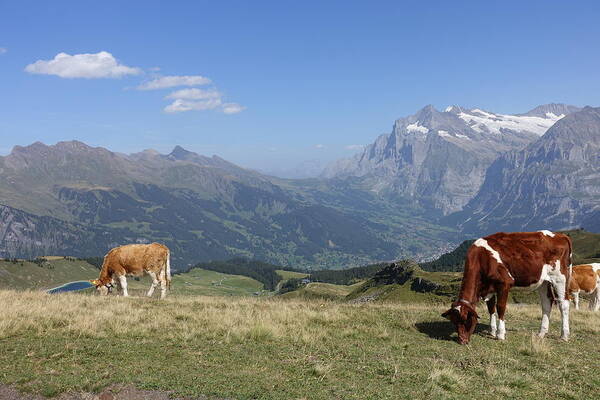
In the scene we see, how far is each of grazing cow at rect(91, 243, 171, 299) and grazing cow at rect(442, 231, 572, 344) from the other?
57.8 feet

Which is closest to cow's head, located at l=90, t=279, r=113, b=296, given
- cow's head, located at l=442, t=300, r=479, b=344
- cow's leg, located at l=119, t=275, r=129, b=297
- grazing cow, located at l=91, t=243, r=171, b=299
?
grazing cow, located at l=91, t=243, r=171, b=299

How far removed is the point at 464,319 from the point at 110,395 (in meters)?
12.1

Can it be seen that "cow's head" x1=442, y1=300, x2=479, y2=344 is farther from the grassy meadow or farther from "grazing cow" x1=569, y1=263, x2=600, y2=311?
"grazing cow" x1=569, y1=263, x2=600, y2=311

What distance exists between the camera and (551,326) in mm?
19125

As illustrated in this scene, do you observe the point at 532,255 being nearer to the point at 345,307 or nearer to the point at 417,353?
the point at 417,353

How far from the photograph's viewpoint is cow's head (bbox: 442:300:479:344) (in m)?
15.2

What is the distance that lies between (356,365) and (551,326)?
476 inches

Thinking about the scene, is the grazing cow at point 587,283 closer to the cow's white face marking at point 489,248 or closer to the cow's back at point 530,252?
the cow's back at point 530,252

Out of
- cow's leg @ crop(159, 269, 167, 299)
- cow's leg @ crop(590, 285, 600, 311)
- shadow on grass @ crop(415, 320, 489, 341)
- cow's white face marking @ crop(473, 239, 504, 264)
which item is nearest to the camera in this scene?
cow's white face marking @ crop(473, 239, 504, 264)

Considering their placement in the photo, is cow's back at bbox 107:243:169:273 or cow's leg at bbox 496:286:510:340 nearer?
cow's leg at bbox 496:286:510:340

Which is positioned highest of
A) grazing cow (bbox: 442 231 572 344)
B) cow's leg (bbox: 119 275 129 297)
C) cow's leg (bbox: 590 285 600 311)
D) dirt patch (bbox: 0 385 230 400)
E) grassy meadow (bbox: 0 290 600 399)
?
grazing cow (bbox: 442 231 572 344)

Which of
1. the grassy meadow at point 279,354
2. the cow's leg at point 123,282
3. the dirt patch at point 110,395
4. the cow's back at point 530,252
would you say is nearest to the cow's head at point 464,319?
the grassy meadow at point 279,354

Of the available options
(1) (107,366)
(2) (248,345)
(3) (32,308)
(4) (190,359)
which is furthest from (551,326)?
(3) (32,308)

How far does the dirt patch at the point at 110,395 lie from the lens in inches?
374
